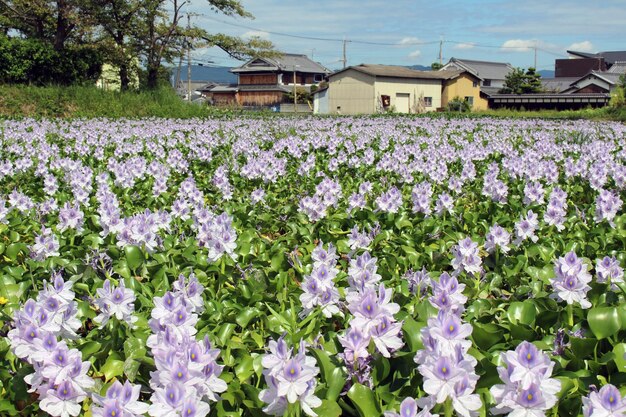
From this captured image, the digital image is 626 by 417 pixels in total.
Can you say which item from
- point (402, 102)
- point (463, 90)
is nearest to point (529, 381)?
point (402, 102)

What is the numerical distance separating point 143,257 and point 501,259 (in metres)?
2.08

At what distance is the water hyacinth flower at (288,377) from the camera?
1.69 meters

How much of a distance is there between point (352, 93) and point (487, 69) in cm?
2297

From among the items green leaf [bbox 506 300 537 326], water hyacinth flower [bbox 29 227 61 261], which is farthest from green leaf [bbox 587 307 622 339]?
water hyacinth flower [bbox 29 227 61 261]

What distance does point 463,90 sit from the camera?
173ft

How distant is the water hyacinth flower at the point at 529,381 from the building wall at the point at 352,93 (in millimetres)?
46738

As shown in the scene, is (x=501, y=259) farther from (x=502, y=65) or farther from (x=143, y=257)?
(x=502, y=65)

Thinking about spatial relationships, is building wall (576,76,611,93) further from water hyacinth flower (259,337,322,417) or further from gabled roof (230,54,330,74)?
water hyacinth flower (259,337,322,417)

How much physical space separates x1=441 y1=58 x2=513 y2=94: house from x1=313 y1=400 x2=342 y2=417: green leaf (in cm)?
6167

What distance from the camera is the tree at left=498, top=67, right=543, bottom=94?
50656 millimetres

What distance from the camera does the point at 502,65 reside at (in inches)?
2680

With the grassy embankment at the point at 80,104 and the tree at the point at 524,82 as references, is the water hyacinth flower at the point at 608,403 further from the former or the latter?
the tree at the point at 524,82

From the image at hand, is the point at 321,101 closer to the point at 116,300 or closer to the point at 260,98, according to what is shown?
the point at 260,98

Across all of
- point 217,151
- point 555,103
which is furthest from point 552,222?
point 555,103
